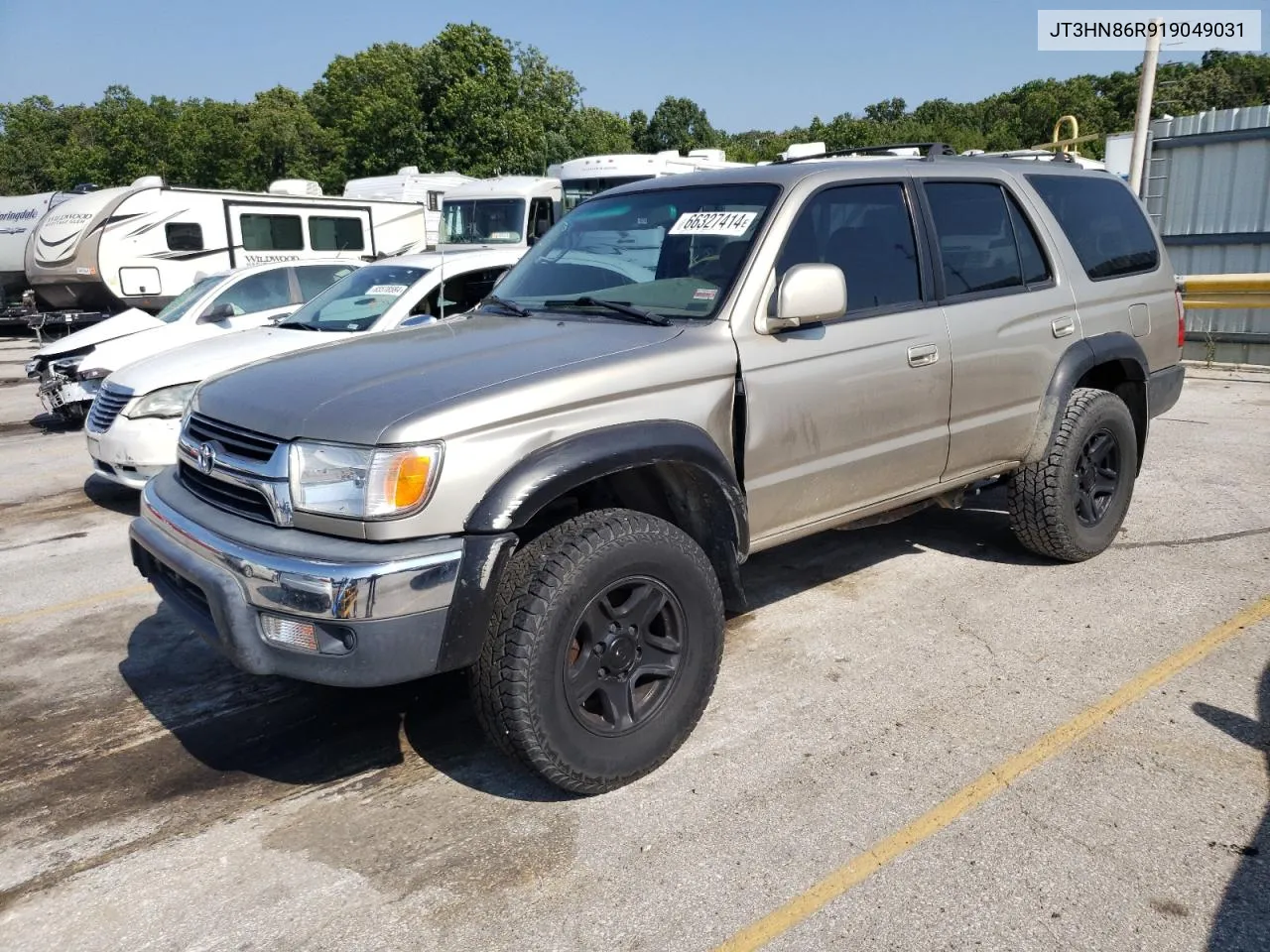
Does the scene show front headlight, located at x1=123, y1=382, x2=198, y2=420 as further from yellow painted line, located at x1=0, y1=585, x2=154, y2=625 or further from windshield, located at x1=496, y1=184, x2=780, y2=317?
windshield, located at x1=496, y1=184, x2=780, y2=317

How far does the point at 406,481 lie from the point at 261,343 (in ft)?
17.1

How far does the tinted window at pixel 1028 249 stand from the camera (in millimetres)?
4668

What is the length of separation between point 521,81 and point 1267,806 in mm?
Answer: 46792

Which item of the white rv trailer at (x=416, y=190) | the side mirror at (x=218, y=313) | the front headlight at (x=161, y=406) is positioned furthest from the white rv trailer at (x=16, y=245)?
the front headlight at (x=161, y=406)

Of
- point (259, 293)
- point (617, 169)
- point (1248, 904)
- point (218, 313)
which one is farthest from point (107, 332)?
point (1248, 904)

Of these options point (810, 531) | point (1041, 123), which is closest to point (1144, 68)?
point (810, 531)

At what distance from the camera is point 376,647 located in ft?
8.76

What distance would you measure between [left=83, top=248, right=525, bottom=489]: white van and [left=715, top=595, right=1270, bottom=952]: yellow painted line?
13.6 ft

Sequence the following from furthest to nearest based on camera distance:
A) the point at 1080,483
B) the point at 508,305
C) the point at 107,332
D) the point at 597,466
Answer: the point at 107,332 < the point at 1080,483 < the point at 508,305 < the point at 597,466

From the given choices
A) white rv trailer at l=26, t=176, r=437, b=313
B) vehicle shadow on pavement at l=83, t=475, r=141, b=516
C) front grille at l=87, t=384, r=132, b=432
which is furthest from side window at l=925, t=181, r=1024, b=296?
white rv trailer at l=26, t=176, r=437, b=313

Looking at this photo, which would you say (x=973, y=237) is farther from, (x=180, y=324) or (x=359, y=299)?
(x=180, y=324)

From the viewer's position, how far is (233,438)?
10.3ft

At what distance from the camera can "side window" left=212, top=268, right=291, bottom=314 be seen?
375 inches

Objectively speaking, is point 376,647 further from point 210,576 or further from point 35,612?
point 35,612
